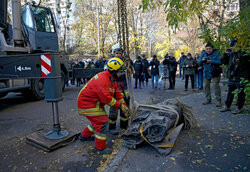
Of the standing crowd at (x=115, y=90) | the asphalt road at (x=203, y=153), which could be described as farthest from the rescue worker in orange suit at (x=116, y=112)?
the asphalt road at (x=203, y=153)

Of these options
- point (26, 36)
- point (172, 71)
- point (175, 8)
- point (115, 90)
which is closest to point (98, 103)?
point (115, 90)

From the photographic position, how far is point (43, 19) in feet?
27.0

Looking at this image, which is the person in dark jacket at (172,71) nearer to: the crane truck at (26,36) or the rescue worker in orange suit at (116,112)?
the crane truck at (26,36)

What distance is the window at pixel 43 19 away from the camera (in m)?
7.92

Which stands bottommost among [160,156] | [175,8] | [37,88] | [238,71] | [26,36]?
[160,156]

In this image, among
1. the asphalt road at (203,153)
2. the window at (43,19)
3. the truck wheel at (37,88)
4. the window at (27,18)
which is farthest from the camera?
the window at (43,19)

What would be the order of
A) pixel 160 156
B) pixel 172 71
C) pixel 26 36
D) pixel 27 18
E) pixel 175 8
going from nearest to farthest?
1. pixel 160 156
2. pixel 175 8
3. pixel 26 36
4. pixel 27 18
5. pixel 172 71

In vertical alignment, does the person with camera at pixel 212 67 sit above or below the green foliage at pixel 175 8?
below

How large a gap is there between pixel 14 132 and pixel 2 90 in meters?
→ 2.64

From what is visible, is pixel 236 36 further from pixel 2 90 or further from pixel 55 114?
pixel 2 90

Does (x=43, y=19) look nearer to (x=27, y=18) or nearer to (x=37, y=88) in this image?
(x=27, y=18)

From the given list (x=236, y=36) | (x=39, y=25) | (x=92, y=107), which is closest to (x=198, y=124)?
(x=236, y=36)

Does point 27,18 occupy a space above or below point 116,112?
above

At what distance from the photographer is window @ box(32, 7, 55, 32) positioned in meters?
7.92
